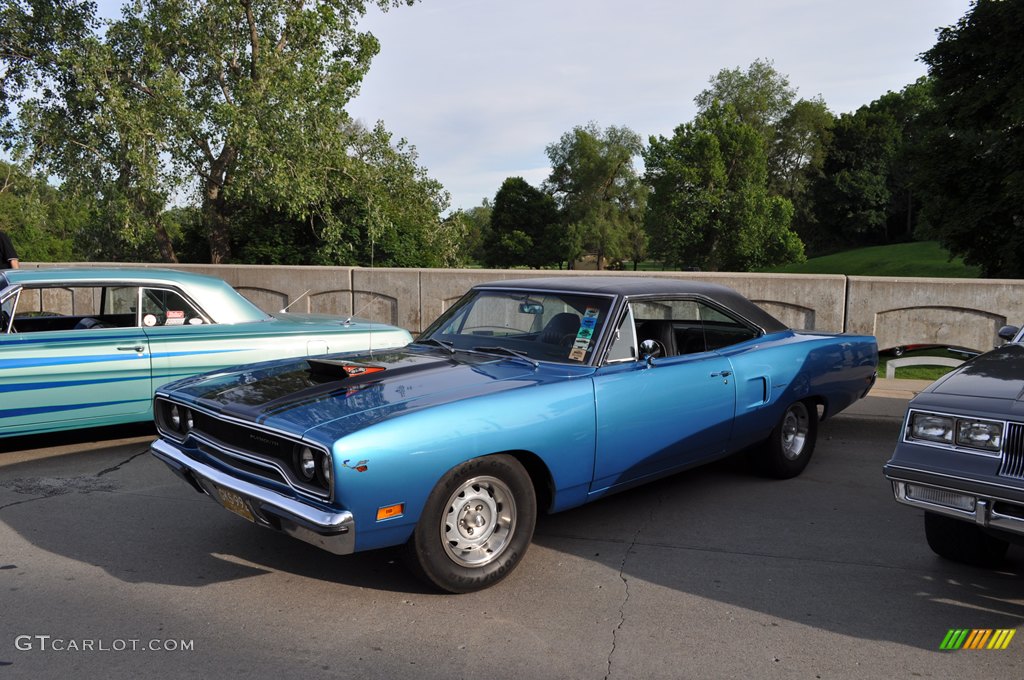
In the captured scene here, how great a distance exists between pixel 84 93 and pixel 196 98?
8.20ft

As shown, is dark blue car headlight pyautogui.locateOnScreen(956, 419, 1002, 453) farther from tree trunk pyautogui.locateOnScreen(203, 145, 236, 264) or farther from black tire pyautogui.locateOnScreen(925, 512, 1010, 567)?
tree trunk pyautogui.locateOnScreen(203, 145, 236, 264)

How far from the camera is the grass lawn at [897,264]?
1585 inches

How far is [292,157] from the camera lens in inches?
653

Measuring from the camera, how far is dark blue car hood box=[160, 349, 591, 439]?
356cm

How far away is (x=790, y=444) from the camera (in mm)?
5902

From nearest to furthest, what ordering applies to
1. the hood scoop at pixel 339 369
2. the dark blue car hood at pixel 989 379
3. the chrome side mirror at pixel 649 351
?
1. the dark blue car hood at pixel 989 379
2. the hood scoop at pixel 339 369
3. the chrome side mirror at pixel 649 351

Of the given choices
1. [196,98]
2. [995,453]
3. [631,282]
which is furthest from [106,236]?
[995,453]

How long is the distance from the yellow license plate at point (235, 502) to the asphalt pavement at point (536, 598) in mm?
411

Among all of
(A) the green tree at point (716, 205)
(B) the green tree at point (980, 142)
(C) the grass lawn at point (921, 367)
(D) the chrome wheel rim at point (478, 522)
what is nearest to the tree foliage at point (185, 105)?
(C) the grass lawn at point (921, 367)

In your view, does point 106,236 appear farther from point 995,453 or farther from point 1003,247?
point 1003,247

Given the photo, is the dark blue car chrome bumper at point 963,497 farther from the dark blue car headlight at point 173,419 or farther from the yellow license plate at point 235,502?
the dark blue car headlight at point 173,419

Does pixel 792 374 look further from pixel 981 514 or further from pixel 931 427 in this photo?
pixel 981 514

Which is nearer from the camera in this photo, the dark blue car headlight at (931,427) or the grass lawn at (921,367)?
the dark blue car headlight at (931,427)

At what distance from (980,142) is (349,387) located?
24220 mm
